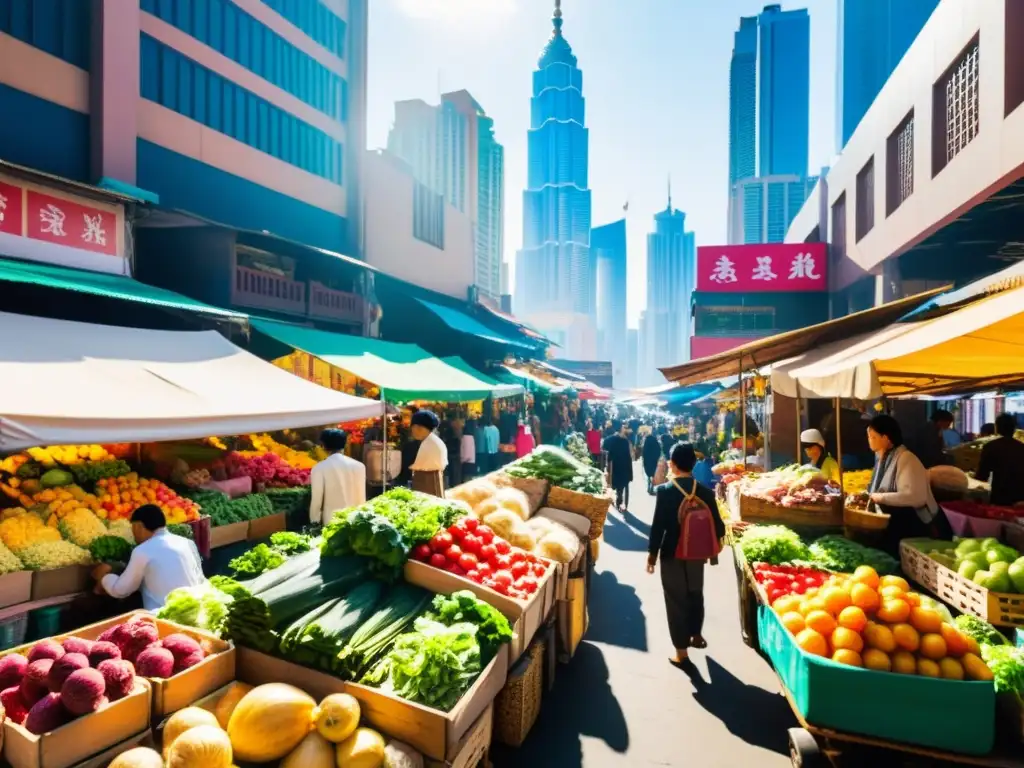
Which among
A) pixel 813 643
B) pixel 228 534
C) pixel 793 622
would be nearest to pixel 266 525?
pixel 228 534

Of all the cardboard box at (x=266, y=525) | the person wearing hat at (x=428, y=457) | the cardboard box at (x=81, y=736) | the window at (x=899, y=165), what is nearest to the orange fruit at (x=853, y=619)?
the cardboard box at (x=81, y=736)

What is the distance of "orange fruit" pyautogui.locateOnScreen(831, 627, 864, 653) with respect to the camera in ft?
11.4

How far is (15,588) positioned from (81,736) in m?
3.23

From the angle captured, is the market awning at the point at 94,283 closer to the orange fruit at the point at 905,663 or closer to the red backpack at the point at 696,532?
the red backpack at the point at 696,532

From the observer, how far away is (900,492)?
229 inches

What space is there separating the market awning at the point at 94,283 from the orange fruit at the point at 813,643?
8.00 metres

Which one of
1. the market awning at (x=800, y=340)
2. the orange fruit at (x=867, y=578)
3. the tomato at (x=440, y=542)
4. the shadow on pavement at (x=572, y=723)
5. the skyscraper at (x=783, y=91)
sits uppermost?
the skyscraper at (x=783, y=91)

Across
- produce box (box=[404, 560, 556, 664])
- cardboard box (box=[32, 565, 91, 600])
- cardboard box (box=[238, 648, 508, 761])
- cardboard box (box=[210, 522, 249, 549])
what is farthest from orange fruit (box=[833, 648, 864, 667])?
cardboard box (box=[210, 522, 249, 549])

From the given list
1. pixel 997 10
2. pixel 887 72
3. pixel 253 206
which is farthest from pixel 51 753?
pixel 887 72

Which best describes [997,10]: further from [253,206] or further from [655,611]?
[253,206]

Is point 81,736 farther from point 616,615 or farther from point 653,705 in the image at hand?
point 616,615

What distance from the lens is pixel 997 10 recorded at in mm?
10906

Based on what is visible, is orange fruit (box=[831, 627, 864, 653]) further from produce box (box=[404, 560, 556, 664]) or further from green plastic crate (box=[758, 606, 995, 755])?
produce box (box=[404, 560, 556, 664])

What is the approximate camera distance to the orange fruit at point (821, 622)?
12.0 ft
